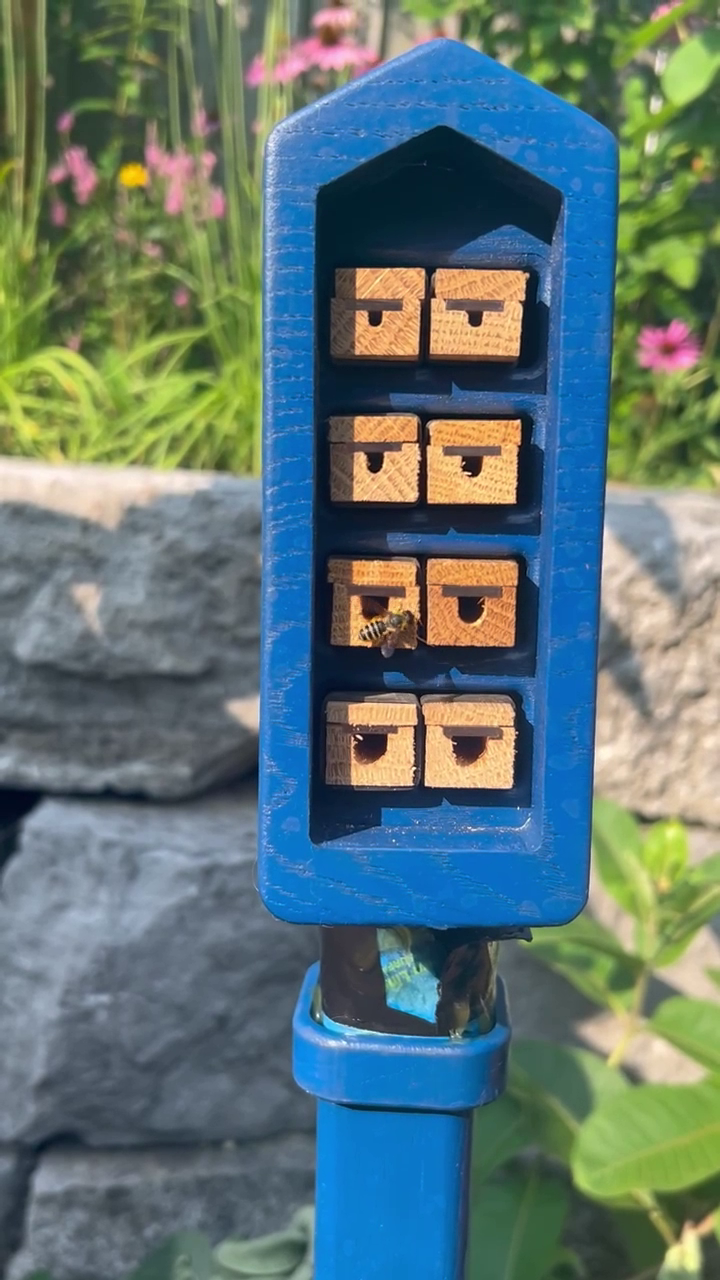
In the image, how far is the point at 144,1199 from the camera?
1592 mm

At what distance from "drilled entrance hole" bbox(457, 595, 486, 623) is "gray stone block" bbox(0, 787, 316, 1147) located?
856 mm

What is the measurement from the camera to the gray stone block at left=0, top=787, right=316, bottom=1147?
59.9 inches

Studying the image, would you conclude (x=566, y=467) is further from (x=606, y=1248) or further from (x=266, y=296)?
(x=606, y=1248)

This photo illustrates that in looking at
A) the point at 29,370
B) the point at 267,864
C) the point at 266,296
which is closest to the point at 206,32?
the point at 29,370

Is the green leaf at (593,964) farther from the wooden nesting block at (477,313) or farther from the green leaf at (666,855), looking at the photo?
the wooden nesting block at (477,313)

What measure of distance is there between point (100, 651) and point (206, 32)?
1.64 meters

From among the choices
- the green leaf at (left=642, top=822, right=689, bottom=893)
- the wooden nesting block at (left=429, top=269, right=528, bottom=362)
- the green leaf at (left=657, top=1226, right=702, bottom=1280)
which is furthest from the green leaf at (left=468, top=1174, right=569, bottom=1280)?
the wooden nesting block at (left=429, top=269, right=528, bottom=362)

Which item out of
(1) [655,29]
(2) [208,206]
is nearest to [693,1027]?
(1) [655,29]

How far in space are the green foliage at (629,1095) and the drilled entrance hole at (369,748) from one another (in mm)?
653

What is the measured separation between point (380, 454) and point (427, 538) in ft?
0.21

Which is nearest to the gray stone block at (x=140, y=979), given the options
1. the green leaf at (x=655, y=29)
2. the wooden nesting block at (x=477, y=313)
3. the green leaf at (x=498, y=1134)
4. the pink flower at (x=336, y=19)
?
the green leaf at (x=498, y=1134)

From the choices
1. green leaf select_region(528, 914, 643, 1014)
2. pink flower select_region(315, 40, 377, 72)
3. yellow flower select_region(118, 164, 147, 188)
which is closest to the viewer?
green leaf select_region(528, 914, 643, 1014)

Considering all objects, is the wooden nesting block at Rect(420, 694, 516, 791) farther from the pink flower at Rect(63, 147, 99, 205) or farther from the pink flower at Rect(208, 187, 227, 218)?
the pink flower at Rect(63, 147, 99, 205)

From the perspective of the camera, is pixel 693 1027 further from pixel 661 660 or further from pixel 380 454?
pixel 380 454
